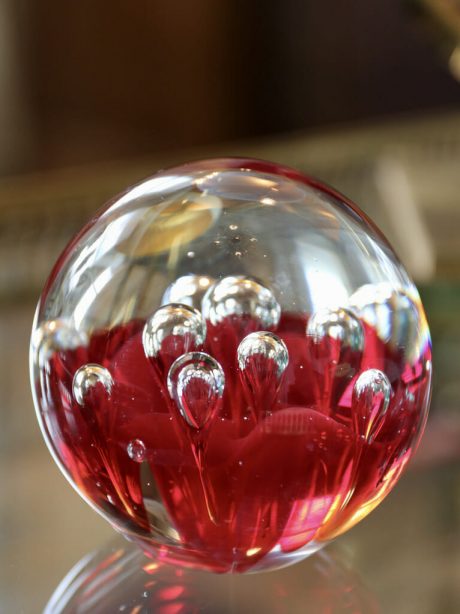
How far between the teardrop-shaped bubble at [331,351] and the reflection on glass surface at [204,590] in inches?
2.4

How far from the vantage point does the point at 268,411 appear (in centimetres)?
28

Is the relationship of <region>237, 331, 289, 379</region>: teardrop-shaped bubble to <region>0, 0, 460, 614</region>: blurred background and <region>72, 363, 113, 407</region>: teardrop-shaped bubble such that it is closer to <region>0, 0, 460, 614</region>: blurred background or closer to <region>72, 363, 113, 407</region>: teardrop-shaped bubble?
<region>72, 363, 113, 407</region>: teardrop-shaped bubble

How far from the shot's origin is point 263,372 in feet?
0.93

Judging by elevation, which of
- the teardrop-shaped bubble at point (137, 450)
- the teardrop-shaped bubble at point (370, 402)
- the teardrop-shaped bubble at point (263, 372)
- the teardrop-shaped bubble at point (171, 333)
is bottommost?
the teardrop-shaped bubble at point (137, 450)

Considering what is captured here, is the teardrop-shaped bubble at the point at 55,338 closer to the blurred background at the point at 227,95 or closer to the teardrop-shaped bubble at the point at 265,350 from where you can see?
the teardrop-shaped bubble at the point at 265,350

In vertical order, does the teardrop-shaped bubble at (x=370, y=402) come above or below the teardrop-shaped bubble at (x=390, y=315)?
below

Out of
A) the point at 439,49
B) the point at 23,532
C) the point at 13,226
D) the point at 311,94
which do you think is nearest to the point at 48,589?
the point at 23,532

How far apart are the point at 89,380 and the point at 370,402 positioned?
0.08 metres

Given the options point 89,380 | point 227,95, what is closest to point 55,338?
point 89,380

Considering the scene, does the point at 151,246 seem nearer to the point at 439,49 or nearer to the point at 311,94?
the point at 439,49

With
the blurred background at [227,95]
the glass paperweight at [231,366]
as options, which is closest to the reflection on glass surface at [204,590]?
the glass paperweight at [231,366]

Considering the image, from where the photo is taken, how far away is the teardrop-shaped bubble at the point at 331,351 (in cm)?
29

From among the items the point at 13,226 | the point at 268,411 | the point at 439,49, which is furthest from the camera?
the point at 13,226

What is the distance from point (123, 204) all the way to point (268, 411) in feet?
0.28
